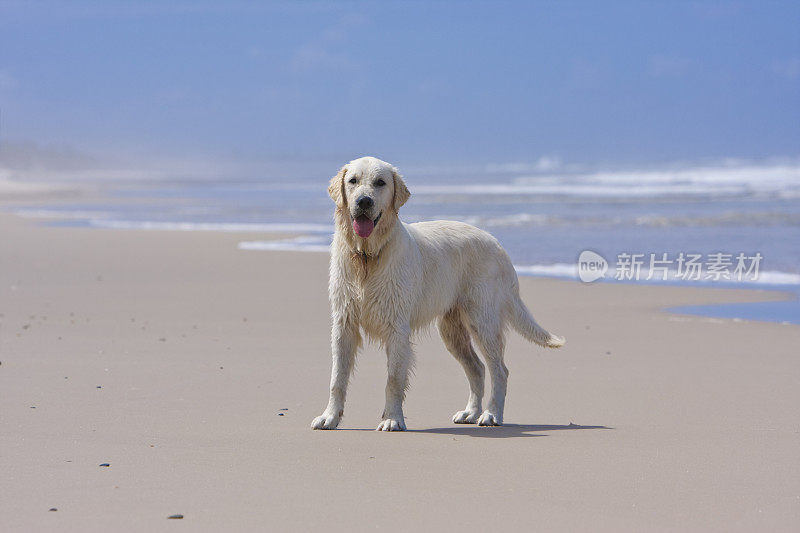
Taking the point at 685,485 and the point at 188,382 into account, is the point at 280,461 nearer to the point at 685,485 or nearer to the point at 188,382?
the point at 685,485

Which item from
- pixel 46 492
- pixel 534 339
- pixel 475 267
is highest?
pixel 475 267

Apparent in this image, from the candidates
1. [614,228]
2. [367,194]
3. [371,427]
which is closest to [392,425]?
[371,427]

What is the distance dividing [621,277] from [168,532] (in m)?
11.1

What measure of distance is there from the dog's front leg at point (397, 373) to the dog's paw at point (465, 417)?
0.56 m

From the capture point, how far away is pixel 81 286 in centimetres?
1345

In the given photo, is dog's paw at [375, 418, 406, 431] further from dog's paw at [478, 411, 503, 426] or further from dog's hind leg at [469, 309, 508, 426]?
dog's hind leg at [469, 309, 508, 426]

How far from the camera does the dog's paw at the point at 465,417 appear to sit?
22.2 feet

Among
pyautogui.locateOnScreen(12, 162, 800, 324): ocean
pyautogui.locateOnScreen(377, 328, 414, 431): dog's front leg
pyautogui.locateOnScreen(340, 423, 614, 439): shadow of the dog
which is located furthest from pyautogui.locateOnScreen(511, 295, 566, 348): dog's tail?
pyautogui.locateOnScreen(12, 162, 800, 324): ocean

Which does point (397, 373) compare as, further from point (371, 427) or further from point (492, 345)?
point (492, 345)

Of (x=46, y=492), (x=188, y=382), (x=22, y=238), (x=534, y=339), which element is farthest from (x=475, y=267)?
(x=22, y=238)

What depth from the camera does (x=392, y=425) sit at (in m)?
6.15

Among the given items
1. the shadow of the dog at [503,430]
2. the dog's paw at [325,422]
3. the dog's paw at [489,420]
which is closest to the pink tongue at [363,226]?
the dog's paw at [325,422]

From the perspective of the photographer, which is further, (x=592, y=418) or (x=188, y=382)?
(x=188, y=382)

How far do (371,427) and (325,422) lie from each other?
35cm
